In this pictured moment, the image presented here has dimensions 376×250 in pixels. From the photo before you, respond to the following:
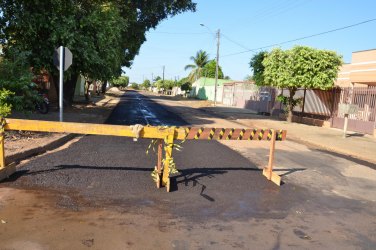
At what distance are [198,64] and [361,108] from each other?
68.4m

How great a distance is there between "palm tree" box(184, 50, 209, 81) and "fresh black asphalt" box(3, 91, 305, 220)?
76.7m

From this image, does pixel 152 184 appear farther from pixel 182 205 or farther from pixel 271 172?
pixel 271 172

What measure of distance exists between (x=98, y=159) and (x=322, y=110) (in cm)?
1750

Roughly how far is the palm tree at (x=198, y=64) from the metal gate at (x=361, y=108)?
64784mm

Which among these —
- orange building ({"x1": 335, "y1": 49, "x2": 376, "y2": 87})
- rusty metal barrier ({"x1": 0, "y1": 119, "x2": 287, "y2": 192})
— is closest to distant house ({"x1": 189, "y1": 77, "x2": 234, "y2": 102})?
orange building ({"x1": 335, "y1": 49, "x2": 376, "y2": 87})

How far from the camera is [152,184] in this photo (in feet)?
22.2

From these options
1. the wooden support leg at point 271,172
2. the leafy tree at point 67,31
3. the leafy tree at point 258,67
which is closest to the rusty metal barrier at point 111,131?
the wooden support leg at point 271,172

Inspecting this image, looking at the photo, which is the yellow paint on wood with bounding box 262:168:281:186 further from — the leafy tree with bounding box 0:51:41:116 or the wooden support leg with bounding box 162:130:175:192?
the leafy tree with bounding box 0:51:41:116

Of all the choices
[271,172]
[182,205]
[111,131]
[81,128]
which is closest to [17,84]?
[81,128]

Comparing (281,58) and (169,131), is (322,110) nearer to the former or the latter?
(281,58)

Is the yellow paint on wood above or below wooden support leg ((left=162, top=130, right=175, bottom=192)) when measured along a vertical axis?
below

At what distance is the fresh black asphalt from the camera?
5699mm

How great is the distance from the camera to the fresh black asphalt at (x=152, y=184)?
5699 millimetres

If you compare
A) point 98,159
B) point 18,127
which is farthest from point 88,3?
point 18,127
